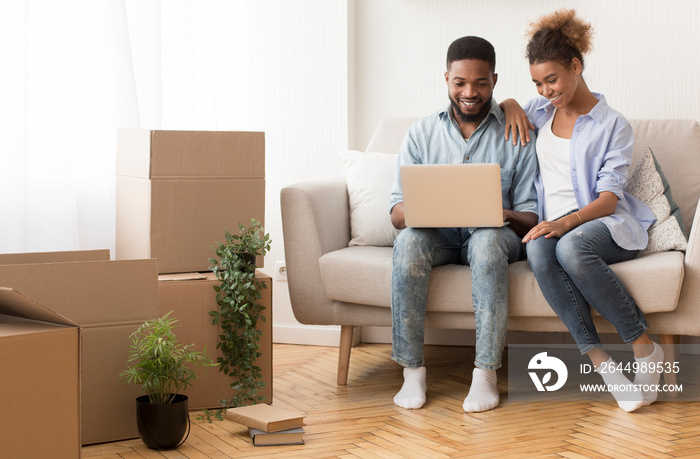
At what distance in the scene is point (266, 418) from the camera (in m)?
1.79

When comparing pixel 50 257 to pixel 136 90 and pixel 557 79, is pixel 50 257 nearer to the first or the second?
pixel 136 90

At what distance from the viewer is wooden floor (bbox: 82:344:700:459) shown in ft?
5.56

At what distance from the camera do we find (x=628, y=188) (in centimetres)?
221

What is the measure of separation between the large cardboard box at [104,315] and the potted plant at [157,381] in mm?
28

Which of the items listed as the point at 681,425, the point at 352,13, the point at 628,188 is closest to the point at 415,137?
the point at 628,188

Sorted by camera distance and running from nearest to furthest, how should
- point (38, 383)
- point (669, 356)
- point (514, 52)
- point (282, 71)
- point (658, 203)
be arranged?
1. point (38, 383)
2. point (669, 356)
3. point (658, 203)
4. point (514, 52)
5. point (282, 71)

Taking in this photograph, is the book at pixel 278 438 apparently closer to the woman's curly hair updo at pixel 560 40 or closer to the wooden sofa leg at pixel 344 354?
the wooden sofa leg at pixel 344 354

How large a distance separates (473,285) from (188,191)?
777 mm

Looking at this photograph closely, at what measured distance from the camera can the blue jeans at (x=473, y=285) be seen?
196 centimetres

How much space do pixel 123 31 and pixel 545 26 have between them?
128 cm

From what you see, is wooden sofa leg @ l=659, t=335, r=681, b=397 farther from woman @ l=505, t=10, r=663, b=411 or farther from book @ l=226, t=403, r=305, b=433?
book @ l=226, t=403, r=305, b=433

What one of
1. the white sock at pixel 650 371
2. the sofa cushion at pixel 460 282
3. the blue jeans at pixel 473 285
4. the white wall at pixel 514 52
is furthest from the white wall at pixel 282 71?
the white sock at pixel 650 371

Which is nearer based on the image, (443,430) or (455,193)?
(443,430)

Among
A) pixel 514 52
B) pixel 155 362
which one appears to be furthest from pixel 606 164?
pixel 155 362
